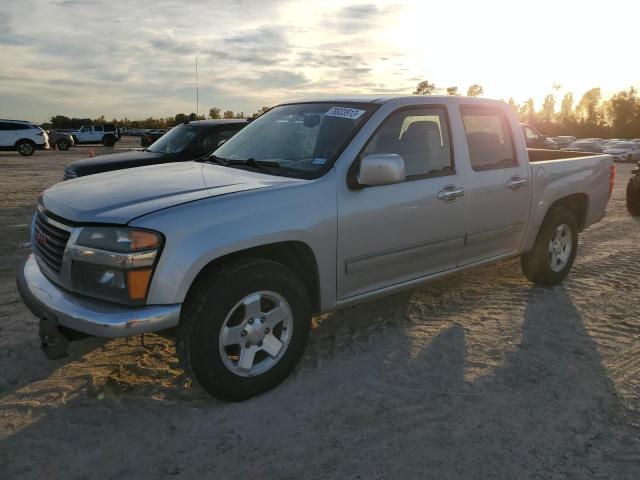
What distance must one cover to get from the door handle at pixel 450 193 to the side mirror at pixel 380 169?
0.71 meters

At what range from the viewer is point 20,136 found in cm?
2608

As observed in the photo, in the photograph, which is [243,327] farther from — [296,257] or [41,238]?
[41,238]

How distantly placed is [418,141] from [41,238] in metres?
2.65

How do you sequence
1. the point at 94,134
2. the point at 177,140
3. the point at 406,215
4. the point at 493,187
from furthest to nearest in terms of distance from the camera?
the point at 94,134 < the point at 177,140 < the point at 493,187 < the point at 406,215

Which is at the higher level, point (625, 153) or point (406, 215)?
point (625, 153)

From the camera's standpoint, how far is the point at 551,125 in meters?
83.5

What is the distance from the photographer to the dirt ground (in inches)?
101

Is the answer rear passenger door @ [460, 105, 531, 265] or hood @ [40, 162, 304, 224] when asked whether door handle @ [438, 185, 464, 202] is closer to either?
rear passenger door @ [460, 105, 531, 265]

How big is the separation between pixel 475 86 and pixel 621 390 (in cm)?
8656

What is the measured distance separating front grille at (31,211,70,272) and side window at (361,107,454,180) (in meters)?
1.94

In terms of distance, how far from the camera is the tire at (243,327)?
9.21ft

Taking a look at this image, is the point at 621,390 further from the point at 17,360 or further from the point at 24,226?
the point at 24,226

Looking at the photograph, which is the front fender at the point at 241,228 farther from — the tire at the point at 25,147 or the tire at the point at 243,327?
the tire at the point at 25,147

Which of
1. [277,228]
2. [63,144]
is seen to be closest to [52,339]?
[277,228]
